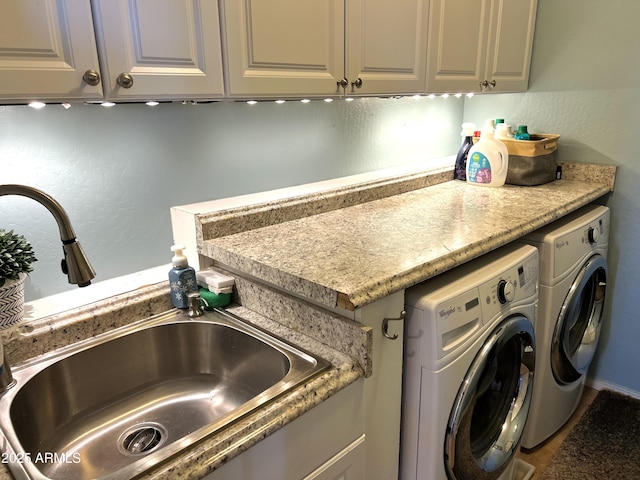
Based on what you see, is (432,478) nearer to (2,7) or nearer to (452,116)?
(2,7)

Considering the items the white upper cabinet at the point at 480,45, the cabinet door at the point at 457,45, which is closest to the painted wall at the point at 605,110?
the white upper cabinet at the point at 480,45

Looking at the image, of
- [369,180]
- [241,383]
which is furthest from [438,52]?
[241,383]

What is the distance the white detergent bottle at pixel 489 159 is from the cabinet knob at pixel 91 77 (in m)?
1.61

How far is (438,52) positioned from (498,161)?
60 cm

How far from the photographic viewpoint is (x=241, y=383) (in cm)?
127

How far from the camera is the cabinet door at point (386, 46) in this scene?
142 centimetres

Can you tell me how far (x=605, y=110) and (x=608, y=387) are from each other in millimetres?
1356

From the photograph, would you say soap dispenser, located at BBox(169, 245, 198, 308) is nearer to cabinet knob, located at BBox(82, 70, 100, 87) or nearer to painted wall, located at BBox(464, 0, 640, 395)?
cabinet knob, located at BBox(82, 70, 100, 87)

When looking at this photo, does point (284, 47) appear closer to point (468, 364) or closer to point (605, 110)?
point (468, 364)

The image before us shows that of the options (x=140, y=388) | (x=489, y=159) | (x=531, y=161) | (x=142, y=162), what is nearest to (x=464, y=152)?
(x=489, y=159)

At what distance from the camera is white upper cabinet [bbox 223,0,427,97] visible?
117cm

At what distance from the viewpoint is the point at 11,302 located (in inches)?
44.2

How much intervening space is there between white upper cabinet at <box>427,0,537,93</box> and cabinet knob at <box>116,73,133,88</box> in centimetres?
110

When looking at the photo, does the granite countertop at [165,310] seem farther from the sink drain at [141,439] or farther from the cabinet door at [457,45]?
the cabinet door at [457,45]
